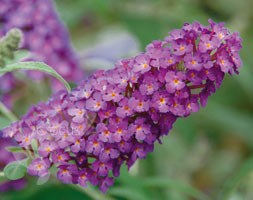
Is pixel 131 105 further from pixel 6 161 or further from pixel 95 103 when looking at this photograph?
pixel 6 161

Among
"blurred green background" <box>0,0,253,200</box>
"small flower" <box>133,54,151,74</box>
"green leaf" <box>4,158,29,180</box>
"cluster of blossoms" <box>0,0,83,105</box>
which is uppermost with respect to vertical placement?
"blurred green background" <box>0,0,253,200</box>

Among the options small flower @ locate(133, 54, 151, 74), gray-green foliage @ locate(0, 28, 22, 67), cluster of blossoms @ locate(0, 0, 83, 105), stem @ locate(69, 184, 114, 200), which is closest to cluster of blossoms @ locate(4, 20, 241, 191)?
small flower @ locate(133, 54, 151, 74)

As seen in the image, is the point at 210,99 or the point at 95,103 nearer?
the point at 95,103

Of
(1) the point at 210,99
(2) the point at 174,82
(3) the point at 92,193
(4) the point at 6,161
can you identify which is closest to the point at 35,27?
(4) the point at 6,161

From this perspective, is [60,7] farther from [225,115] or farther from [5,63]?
[5,63]

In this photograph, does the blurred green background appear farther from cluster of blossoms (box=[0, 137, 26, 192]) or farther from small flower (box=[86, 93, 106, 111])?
small flower (box=[86, 93, 106, 111])

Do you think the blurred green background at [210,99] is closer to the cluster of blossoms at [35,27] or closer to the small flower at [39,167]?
the cluster of blossoms at [35,27]

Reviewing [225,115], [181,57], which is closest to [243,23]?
[225,115]

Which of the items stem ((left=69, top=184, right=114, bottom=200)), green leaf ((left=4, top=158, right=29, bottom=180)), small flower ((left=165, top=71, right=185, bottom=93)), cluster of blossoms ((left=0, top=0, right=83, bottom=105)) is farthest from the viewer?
cluster of blossoms ((left=0, top=0, right=83, bottom=105))
